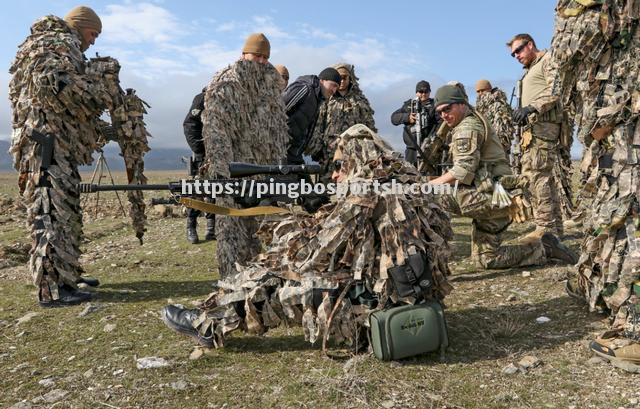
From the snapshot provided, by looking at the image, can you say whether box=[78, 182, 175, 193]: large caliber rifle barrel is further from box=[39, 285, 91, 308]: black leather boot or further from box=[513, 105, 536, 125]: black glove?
box=[513, 105, 536, 125]: black glove

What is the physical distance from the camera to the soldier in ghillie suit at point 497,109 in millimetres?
13240

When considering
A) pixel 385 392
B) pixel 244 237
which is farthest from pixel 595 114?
pixel 244 237

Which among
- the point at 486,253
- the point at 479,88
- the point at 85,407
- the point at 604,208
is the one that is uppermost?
the point at 479,88

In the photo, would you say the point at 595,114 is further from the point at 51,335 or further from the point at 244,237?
the point at 51,335

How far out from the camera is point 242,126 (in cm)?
546

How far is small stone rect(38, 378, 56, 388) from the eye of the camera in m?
3.40

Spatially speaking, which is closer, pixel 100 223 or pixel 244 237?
pixel 244 237

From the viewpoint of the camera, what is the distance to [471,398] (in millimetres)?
3045

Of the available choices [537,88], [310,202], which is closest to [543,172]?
[537,88]

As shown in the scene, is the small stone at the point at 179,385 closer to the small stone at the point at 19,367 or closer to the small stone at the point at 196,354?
the small stone at the point at 196,354

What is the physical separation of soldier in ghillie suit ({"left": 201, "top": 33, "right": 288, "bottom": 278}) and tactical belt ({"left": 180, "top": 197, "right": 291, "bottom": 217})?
0.90ft

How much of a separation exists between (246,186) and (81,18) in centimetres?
269

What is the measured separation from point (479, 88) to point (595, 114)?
11056 mm

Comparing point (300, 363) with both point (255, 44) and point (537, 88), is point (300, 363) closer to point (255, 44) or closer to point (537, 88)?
point (255, 44)
